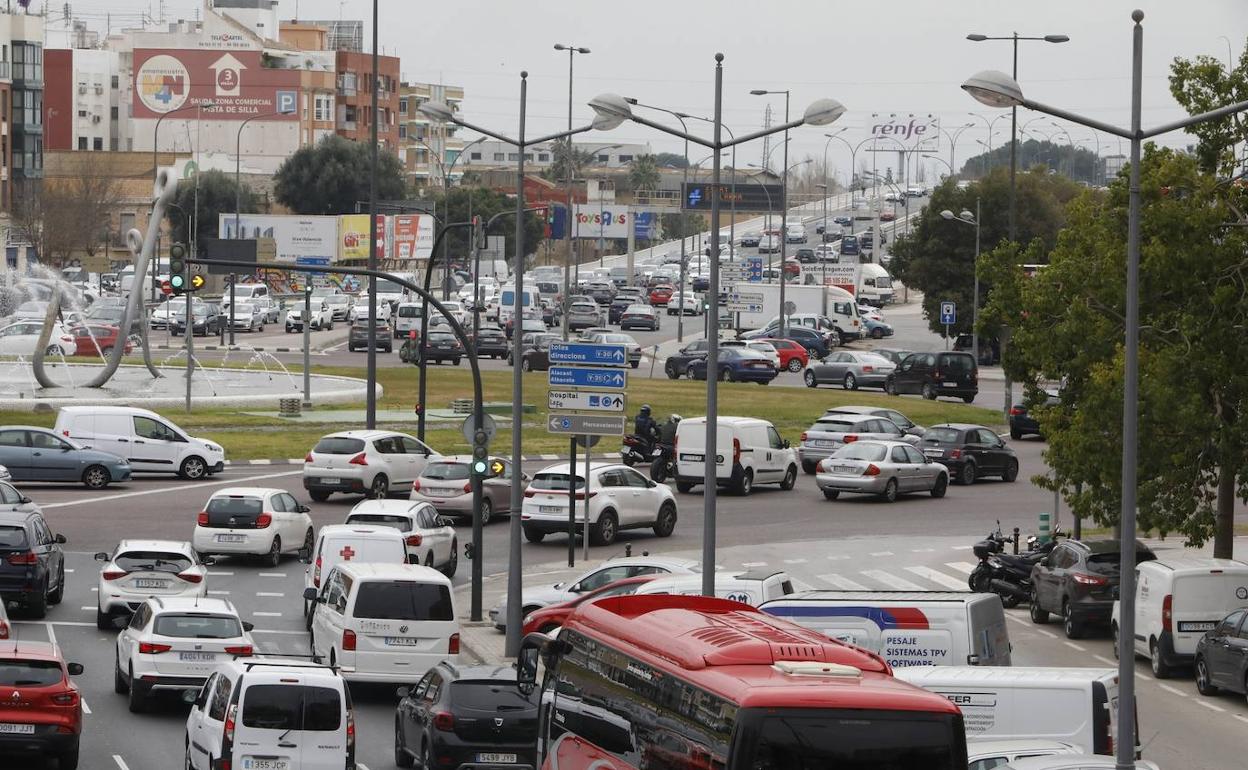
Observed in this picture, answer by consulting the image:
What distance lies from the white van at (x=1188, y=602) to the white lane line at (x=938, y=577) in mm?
6998

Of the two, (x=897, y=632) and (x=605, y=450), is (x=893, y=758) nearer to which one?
(x=897, y=632)

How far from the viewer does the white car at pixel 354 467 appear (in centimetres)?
3981

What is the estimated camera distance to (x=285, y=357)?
77.9 m

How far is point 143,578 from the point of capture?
87.6 feet

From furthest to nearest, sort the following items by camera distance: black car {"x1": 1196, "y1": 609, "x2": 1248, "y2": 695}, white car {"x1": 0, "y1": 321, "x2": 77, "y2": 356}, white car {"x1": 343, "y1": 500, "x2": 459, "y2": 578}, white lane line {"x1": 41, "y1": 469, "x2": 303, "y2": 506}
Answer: white car {"x1": 0, "y1": 321, "x2": 77, "y2": 356} < white lane line {"x1": 41, "y1": 469, "x2": 303, "y2": 506} < white car {"x1": 343, "y1": 500, "x2": 459, "y2": 578} < black car {"x1": 1196, "y1": 609, "x2": 1248, "y2": 695}

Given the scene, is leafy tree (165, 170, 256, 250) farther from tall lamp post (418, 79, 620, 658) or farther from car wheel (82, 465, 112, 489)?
tall lamp post (418, 79, 620, 658)

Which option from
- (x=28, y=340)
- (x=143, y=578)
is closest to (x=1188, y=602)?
(x=143, y=578)

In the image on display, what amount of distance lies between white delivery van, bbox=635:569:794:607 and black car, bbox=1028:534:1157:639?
6499 millimetres

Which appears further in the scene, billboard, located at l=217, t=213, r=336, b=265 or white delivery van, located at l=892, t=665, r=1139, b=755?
billboard, located at l=217, t=213, r=336, b=265

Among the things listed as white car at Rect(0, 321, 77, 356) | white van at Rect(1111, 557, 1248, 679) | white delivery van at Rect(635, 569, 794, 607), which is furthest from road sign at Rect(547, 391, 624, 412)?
white car at Rect(0, 321, 77, 356)

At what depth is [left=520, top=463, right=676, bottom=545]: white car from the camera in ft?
119

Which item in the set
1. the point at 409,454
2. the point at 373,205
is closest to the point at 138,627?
the point at 409,454

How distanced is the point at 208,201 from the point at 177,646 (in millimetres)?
118894

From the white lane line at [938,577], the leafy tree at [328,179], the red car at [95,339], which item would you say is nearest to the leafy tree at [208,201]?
the leafy tree at [328,179]
